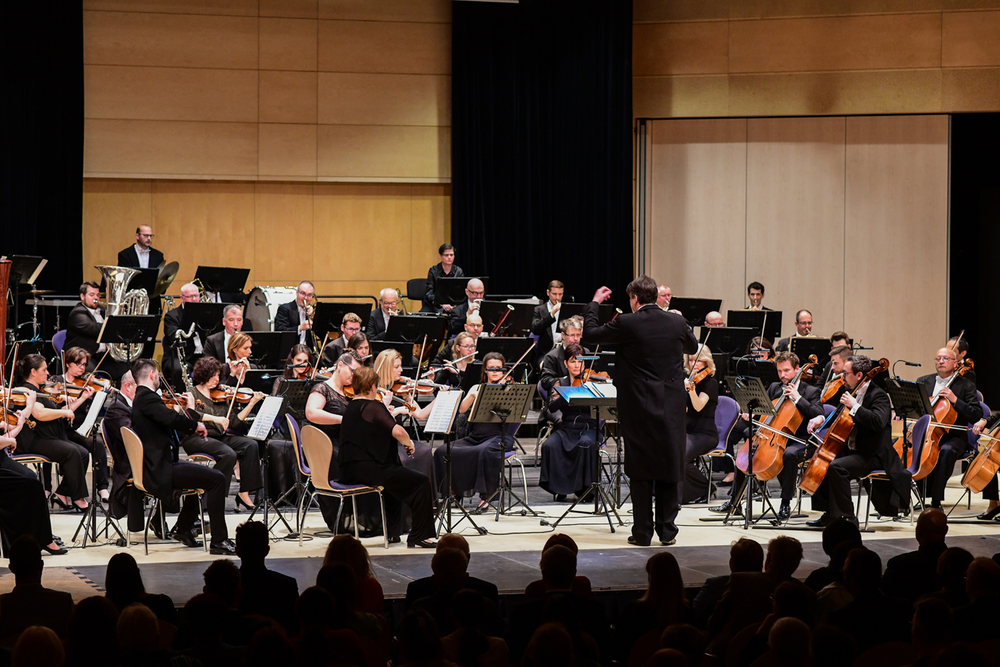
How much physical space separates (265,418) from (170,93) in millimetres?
7249

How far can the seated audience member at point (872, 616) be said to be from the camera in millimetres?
3424

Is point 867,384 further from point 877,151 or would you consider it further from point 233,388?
point 877,151

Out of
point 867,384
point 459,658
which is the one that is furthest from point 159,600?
point 867,384

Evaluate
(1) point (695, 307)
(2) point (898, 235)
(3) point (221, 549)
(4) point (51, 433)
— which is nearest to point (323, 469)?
(3) point (221, 549)

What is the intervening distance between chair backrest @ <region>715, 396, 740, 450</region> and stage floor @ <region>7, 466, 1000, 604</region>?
1.92 ft

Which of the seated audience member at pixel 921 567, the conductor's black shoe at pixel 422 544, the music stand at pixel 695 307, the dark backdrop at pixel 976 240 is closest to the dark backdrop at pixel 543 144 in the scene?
the music stand at pixel 695 307

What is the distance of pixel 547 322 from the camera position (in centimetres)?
1117

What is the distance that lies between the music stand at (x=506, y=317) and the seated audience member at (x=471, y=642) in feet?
23.6

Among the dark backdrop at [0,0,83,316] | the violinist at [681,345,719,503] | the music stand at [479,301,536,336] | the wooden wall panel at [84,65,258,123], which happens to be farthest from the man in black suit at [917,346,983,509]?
the dark backdrop at [0,0,83,316]

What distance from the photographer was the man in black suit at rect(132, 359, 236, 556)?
6.89m

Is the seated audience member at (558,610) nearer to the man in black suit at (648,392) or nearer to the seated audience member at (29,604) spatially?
the seated audience member at (29,604)

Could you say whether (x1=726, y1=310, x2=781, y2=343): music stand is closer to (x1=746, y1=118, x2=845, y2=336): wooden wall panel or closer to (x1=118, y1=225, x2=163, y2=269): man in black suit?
(x1=746, y1=118, x2=845, y2=336): wooden wall panel

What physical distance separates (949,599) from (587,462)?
4.92 m

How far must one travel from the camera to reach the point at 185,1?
527 inches
